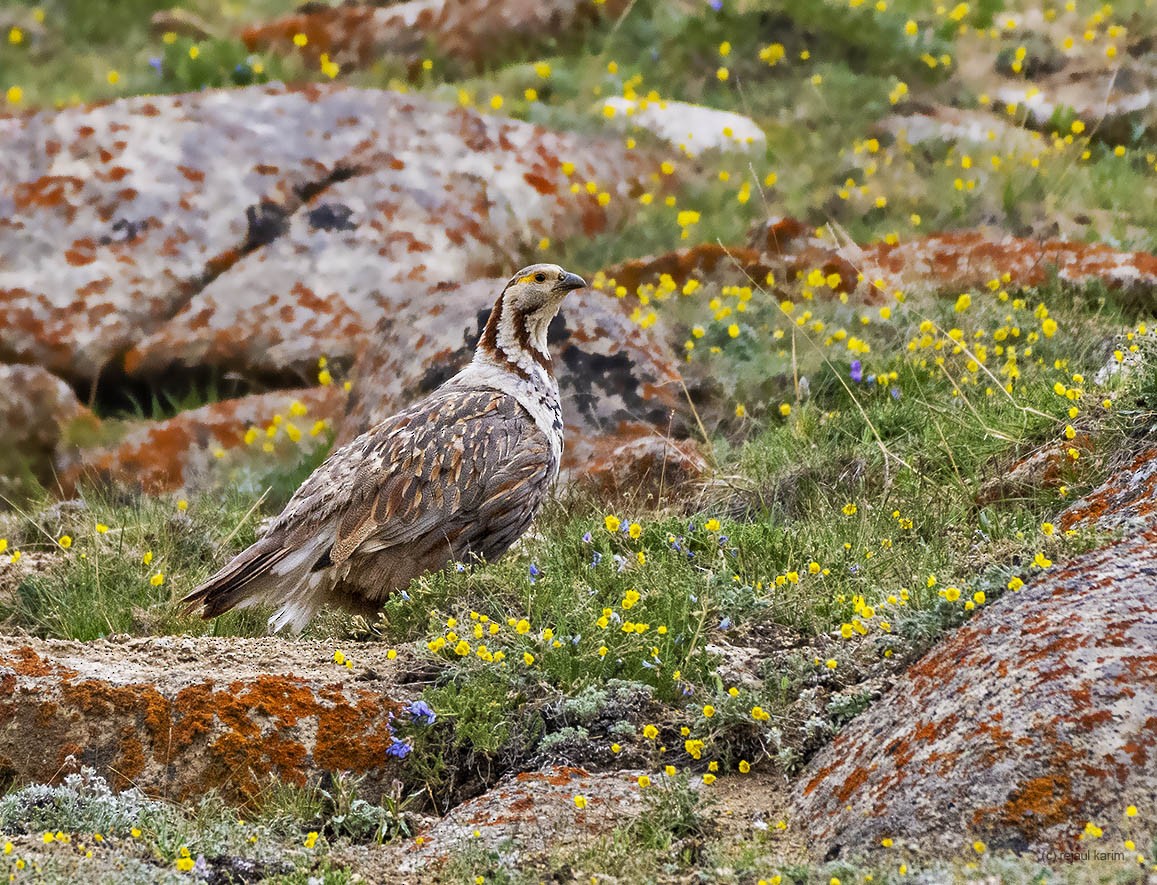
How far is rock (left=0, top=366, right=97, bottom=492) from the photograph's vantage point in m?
9.91

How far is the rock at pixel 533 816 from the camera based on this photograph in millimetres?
4258

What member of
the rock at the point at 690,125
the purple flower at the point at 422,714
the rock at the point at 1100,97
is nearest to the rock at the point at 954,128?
the rock at the point at 1100,97

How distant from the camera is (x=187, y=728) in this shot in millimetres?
4859

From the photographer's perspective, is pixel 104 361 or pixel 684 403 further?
pixel 104 361

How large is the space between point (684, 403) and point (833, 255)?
184 cm

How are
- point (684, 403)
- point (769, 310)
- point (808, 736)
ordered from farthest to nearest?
point (769, 310) → point (684, 403) → point (808, 736)

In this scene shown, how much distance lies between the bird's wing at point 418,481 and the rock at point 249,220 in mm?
3616

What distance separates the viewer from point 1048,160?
448 inches

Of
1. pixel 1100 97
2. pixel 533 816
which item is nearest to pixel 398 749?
pixel 533 816

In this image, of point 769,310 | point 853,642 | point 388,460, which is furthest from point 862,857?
point 769,310

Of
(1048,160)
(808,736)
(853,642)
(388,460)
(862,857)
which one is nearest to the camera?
(862,857)

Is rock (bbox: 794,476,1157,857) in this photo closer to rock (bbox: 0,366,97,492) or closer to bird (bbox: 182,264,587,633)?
bird (bbox: 182,264,587,633)

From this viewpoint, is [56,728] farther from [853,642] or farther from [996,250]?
[996,250]

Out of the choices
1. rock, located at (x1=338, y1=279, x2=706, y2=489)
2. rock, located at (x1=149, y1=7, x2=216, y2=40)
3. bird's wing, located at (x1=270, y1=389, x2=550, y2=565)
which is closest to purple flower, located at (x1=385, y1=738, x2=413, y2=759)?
bird's wing, located at (x1=270, y1=389, x2=550, y2=565)
